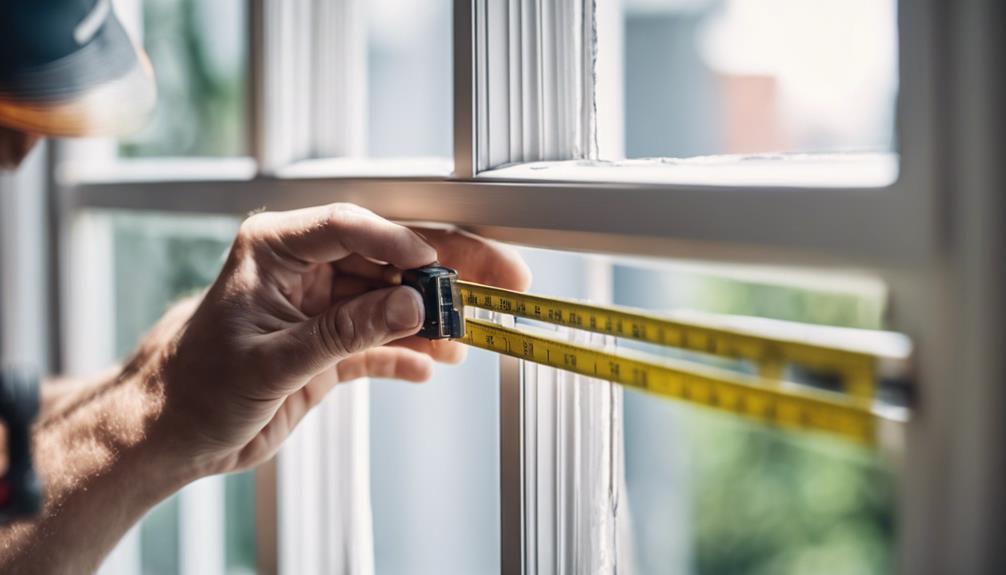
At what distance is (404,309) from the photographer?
31.2 inches

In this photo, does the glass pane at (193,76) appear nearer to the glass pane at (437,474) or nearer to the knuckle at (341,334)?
the glass pane at (437,474)

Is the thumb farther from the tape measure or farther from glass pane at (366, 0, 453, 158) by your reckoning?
glass pane at (366, 0, 453, 158)

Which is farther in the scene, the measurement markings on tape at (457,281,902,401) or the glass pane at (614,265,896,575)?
Result: the glass pane at (614,265,896,575)

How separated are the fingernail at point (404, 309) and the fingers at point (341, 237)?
0.04 meters

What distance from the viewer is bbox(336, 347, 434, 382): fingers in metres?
0.97

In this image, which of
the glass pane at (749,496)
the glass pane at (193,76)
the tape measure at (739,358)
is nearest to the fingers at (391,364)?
the tape measure at (739,358)

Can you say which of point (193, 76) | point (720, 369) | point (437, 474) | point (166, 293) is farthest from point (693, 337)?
point (193, 76)

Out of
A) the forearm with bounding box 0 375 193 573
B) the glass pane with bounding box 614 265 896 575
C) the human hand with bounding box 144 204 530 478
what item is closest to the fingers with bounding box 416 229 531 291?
the human hand with bounding box 144 204 530 478

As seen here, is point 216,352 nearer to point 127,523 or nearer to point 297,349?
point 297,349

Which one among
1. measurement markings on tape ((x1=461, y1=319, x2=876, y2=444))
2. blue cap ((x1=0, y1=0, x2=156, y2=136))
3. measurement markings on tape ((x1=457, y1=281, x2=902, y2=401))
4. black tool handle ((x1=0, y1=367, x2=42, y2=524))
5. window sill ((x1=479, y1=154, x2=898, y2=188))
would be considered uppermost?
blue cap ((x1=0, y1=0, x2=156, y2=136))

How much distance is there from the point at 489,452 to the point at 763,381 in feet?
2.65

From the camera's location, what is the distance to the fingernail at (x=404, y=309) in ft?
2.60

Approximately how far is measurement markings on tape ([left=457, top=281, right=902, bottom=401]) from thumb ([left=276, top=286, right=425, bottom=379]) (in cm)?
7

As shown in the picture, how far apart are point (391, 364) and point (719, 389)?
1.62ft
